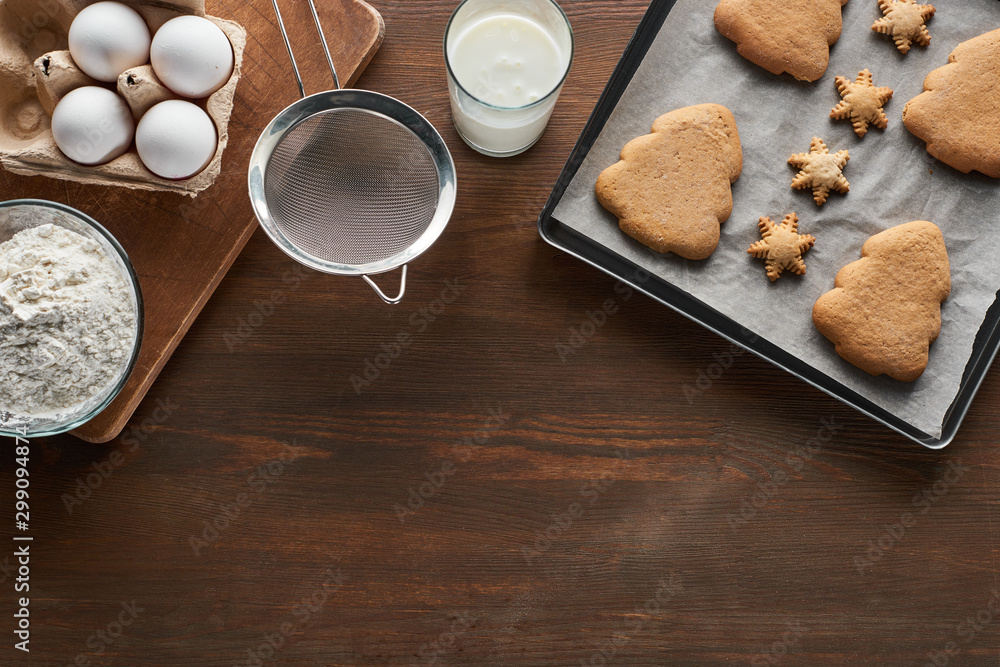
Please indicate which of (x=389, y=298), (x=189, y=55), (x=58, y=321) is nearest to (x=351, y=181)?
(x=389, y=298)

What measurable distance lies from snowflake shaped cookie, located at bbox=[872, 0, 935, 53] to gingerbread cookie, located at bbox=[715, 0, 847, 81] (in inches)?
4.3

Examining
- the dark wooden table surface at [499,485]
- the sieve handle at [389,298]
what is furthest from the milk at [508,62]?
the sieve handle at [389,298]

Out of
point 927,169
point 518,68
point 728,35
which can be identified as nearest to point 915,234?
point 927,169

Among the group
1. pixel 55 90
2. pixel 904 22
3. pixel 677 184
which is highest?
pixel 904 22

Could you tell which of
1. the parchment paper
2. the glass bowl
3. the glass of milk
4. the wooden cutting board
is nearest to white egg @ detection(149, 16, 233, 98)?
the wooden cutting board

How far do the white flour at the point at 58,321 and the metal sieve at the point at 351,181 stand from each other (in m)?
0.31

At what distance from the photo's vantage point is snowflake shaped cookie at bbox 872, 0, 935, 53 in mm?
1348

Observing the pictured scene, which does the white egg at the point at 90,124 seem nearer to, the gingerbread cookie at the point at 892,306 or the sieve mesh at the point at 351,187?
the sieve mesh at the point at 351,187

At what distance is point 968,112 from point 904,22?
24 cm

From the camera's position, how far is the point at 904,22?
1346mm

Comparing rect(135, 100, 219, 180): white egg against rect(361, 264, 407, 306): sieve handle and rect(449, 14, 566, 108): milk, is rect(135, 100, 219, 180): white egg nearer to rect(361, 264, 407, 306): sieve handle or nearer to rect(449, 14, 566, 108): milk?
rect(361, 264, 407, 306): sieve handle

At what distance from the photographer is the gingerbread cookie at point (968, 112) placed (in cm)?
133

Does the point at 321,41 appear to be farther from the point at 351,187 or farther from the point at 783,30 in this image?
the point at 783,30

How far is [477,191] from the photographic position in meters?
1.39
